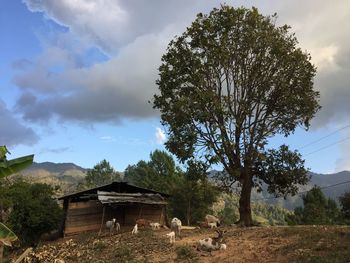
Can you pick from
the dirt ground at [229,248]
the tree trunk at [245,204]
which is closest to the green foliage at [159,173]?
the tree trunk at [245,204]

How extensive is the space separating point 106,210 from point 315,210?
32.1m

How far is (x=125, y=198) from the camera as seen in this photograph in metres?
37.5

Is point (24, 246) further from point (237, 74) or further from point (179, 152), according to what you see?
point (237, 74)

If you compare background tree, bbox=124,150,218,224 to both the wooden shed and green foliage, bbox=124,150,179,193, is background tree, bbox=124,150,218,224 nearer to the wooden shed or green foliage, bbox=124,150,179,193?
green foliage, bbox=124,150,179,193

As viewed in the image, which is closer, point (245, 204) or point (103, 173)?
point (245, 204)

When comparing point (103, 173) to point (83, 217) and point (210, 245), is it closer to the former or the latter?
point (83, 217)

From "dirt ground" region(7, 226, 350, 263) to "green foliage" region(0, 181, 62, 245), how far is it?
459 inches

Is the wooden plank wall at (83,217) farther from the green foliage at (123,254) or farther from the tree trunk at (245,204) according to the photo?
the green foliage at (123,254)

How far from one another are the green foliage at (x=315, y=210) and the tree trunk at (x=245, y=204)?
92.1 ft

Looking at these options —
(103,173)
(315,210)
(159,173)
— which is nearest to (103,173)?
(103,173)

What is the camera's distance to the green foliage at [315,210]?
2405 inches

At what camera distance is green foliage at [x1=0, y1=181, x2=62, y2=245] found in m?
40.6

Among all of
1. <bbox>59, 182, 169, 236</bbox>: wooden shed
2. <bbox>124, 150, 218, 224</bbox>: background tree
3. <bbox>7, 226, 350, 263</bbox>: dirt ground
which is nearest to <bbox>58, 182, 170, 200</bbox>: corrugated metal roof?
<bbox>59, 182, 169, 236</bbox>: wooden shed

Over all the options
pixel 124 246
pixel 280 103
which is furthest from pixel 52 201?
pixel 280 103
